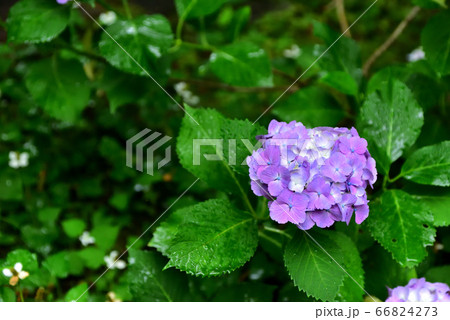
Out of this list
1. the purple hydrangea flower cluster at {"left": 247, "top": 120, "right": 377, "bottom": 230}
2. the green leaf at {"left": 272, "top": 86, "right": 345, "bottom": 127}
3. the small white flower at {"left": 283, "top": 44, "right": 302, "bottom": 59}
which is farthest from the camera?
the small white flower at {"left": 283, "top": 44, "right": 302, "bottom": 59}

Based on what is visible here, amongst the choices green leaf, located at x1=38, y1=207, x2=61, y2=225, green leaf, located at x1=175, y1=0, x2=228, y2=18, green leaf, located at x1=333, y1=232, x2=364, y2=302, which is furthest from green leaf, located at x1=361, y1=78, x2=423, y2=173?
green leaf, located at x1=38, y1=207, x2=61, y2=225

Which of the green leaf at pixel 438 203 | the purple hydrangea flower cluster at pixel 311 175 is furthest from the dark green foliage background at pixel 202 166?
the purple hydrangea flower cluster at pixel 311 175

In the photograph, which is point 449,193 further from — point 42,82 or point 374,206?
point 42,82

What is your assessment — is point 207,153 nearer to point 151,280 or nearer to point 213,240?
point 213,240

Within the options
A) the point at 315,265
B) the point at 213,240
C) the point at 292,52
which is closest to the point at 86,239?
the point at 213,240

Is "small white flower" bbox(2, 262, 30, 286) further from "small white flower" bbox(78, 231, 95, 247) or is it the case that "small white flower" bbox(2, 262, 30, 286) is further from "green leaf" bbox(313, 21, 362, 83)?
"green leaf" bbox(313, 21, 362, 83)
